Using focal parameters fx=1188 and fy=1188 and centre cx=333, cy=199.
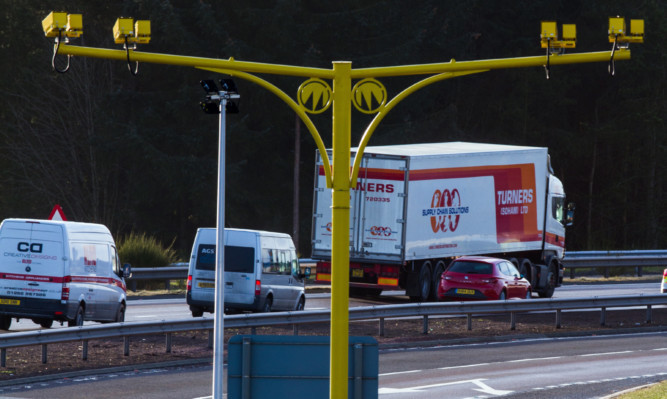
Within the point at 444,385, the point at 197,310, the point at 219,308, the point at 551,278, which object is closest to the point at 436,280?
the point at 551,278

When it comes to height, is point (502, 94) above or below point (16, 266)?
above

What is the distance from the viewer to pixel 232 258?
88.2 feet

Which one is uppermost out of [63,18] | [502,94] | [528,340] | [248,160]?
[502,94]

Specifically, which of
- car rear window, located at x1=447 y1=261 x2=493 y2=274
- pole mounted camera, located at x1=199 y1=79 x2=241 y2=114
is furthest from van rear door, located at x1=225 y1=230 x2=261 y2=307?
pole mounted camera, located at x1=199 y1=79 x2=241 y2=114

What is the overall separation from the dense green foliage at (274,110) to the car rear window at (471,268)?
79.9ft

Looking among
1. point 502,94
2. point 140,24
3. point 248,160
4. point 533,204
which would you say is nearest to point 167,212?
point 248,160

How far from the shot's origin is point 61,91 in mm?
60312

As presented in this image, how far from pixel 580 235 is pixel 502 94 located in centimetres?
1010

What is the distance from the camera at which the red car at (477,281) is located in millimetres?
30125

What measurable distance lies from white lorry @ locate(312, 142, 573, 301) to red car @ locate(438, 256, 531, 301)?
119 cm

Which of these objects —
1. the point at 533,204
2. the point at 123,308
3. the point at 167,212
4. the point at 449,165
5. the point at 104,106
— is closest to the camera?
the point at 123,308

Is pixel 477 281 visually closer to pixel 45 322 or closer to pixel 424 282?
pixel 424 282

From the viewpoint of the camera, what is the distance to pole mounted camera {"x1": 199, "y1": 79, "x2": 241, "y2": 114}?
17014 millimetres

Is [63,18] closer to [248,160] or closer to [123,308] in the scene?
[123,308]
